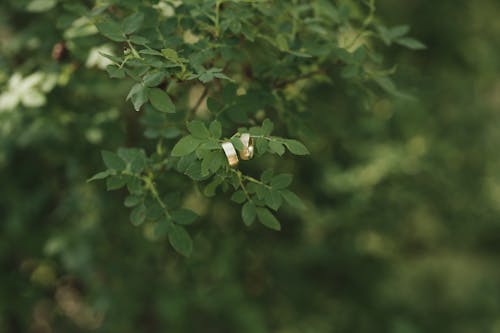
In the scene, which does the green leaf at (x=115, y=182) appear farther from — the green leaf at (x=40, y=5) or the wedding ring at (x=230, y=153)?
the green leaf at (x=40, y=5)

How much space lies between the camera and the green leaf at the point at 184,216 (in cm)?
124

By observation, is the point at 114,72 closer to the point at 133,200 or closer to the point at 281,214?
the point at 133,200

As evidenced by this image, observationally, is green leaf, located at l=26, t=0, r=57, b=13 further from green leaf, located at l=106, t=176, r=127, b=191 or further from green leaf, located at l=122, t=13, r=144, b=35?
green leaf, located at l=106, t=176, r=127, b=191

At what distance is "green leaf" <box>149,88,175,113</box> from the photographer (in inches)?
42.9

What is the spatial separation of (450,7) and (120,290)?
2113 millimetres

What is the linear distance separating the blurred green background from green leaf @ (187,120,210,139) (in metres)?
0.87

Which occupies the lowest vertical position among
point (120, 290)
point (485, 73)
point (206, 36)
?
point (120, 290)

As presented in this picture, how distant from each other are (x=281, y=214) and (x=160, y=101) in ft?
5.73

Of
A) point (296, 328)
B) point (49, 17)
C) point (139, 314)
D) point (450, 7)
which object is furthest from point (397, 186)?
point (49, 17)

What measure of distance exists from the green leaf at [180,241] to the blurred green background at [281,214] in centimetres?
74

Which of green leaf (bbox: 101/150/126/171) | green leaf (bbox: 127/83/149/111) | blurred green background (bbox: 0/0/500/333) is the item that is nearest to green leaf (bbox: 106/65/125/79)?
green leaf (bbox: 127/83/149/111)

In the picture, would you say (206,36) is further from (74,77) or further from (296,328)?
(296,328)

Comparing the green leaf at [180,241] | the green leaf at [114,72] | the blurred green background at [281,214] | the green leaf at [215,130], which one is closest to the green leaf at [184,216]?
the green leaf at [180,241]

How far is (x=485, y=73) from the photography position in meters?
3.21
